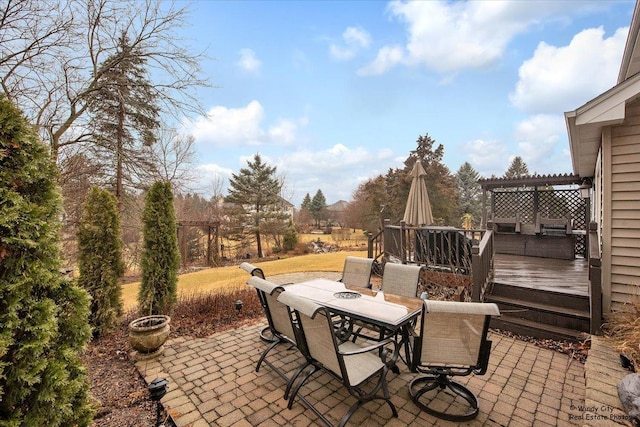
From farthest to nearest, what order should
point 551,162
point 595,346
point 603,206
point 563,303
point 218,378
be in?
point 551,162, point 563,303, point 603,206, point 595,346, point 218,378

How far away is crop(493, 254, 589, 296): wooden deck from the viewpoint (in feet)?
15.2

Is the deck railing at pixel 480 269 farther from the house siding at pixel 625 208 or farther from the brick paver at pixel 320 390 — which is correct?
the house siding at pixel 625 208

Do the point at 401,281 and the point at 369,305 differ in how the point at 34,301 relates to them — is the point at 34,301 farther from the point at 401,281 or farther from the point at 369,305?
the point at 401,281

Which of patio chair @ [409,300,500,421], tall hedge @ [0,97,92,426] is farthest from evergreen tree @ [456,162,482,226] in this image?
tall hedge @ [0,97,92,426]

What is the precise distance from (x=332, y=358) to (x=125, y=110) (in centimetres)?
823

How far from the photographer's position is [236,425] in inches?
92.5

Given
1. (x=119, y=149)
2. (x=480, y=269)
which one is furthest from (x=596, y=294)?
(x=119, y=149)

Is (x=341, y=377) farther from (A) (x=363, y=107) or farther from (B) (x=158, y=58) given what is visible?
(A) (x=363, y=107)

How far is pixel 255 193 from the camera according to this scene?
20547mm

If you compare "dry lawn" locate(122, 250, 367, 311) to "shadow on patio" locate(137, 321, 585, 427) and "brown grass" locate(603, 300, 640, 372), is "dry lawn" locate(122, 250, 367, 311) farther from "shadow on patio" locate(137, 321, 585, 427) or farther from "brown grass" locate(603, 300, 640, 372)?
"brown grass" locate(603, 300, 640, 372)

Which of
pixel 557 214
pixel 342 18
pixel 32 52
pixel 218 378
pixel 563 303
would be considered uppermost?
pixel 342 18

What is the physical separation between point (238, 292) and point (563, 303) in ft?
19.0

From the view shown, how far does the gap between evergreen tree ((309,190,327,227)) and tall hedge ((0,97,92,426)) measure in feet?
118

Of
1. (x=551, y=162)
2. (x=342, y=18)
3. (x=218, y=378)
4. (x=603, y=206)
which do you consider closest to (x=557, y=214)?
(x=551, y=162)
